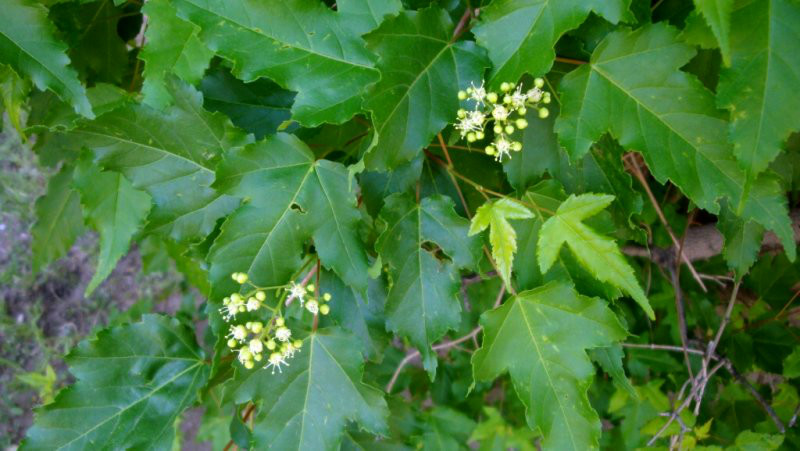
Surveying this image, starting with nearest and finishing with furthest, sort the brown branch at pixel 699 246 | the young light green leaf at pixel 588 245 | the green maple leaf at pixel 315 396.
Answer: the young light green leaf at pixel 588 245, the green maple leaf at pixel 315 396, the brown branch at pixel 699 246

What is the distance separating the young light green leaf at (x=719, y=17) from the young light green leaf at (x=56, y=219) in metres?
1.55

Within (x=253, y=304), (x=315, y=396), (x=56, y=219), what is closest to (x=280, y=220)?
(x=253, y=304)

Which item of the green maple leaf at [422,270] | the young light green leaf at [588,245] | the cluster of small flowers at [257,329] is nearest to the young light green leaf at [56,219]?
the cluster of small flowers at [257,329]

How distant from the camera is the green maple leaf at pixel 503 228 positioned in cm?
91

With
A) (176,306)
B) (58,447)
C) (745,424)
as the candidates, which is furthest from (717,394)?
(176,306)

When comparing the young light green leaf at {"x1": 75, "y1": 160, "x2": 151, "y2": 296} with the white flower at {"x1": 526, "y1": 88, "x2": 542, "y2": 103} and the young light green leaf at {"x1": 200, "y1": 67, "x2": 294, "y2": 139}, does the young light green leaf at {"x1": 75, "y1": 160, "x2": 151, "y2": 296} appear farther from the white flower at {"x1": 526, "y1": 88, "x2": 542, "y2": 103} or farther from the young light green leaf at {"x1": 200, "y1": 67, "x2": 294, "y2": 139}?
the white flower at {"x1": 526, "y1": 88, "x2": 542, "y2": 103}

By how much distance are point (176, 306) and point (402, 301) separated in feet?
9.80

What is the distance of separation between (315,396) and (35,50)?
2.69 ft

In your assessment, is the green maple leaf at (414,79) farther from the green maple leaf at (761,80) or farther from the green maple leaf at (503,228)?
the green maple leaf at (761,80)

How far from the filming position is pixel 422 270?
107cm

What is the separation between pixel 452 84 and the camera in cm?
95

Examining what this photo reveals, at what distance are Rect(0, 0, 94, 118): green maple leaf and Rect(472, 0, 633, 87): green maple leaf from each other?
29.0 inches

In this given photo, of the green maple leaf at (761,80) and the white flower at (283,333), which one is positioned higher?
the green maple leaf at (761,80)

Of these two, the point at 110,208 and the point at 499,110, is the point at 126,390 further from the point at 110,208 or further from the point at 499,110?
the point at 499,110
